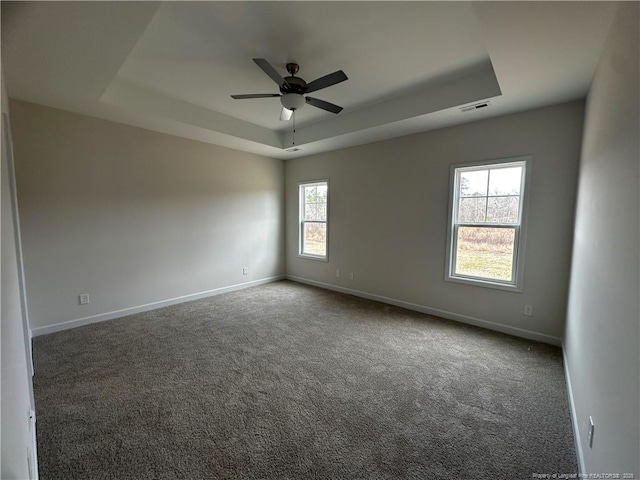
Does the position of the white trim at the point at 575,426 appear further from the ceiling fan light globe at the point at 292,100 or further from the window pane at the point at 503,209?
the ceiling fan light globe at the point at 292,100

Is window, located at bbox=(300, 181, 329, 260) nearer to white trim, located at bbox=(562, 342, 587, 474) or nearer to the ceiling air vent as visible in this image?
the ceiling air vent

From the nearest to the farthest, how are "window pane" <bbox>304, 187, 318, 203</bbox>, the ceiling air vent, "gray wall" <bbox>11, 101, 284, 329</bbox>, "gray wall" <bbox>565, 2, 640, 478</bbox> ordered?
1. "gray wall" <bbox>565, 2, 640, 478</bbox>
2. the ceiling air vent
3. "gray wall" <bbox>11, 101, 284, 329</bbox>
4. "window pane" <bbox>304, 187, 318, 203</bbox>

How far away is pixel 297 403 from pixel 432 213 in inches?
116

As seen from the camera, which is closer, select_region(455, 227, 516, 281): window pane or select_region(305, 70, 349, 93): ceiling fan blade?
select_region(305, 70, 349, 93): ceiling fan blade

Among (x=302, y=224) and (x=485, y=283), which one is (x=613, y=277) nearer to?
(x=485, y=283)

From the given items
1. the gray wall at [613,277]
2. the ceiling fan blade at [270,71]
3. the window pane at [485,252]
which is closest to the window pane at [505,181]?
the window pane at [485,252]

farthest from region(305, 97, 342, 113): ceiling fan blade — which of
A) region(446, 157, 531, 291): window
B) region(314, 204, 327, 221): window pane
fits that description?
region(314, 204, 327, 221): window pane

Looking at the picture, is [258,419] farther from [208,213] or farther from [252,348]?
[208,213]

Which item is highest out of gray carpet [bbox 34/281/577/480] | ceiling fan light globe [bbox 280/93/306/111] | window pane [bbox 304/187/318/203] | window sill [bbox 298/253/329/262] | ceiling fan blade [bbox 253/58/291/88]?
ceiling fan blade [bbox 253/58/291/88]

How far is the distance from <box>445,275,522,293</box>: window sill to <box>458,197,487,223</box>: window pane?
0.76m

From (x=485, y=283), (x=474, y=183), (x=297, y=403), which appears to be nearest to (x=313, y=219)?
(x=474, y=183)

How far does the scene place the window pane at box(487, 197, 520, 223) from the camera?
323 centimetres

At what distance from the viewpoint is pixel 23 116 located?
116 inches

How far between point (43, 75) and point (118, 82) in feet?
2.40
